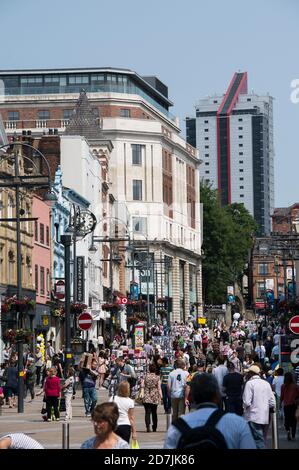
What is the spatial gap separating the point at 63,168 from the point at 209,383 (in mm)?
80111

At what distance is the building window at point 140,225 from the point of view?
5364 inches

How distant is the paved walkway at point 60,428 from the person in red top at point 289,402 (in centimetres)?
28

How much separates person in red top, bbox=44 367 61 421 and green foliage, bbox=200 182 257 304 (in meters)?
130

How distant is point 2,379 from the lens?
44.2 m

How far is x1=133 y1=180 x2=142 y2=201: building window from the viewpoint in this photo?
141 m

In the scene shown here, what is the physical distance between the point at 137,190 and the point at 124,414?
121844 mm

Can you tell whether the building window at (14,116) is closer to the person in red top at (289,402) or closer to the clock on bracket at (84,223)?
the clock on bracket at (84,223)

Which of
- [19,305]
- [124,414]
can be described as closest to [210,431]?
[124,414]

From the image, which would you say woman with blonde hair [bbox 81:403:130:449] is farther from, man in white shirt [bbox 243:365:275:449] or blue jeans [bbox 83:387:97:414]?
blue jeans [bbox 83:387:97:414]

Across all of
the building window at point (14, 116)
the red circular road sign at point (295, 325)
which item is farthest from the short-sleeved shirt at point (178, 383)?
the building window at point (14, 116)

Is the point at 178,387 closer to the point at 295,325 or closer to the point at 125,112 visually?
the point at 295,325

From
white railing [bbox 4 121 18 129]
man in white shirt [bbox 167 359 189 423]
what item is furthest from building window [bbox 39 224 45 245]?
white railing [bbox 4 121 18 129]

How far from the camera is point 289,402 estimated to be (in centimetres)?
2742

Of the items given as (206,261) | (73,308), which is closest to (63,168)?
(73,308)
